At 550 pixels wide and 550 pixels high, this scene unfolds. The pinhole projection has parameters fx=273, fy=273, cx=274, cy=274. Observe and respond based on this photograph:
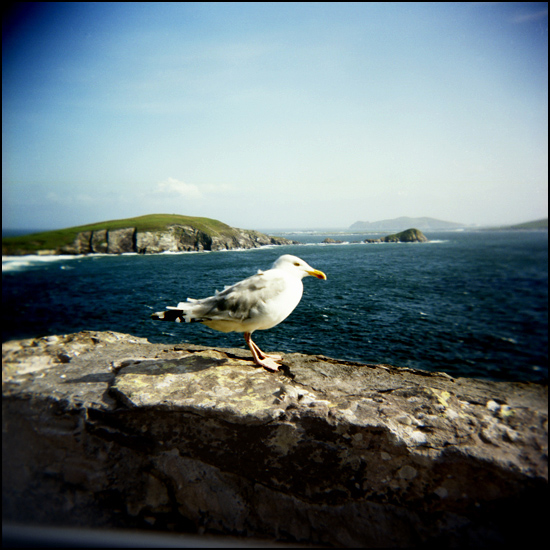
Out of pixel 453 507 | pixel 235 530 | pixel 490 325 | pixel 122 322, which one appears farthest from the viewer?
pixel 122 322

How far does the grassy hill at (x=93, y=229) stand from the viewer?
14.7 feet

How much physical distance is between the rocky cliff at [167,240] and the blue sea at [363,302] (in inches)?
38.6

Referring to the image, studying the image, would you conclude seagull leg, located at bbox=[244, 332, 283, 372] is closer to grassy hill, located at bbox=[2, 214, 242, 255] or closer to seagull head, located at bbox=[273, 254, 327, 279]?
seagull head, located at bbox=[273, 254, 327, 279]

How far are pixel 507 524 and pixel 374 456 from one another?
1.03 metres

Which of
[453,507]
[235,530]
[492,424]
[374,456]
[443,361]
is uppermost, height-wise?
[492,424]

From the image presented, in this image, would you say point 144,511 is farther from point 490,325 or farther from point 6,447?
point 490,325

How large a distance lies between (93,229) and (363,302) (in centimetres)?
1597

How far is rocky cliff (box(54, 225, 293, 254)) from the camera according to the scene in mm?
14977

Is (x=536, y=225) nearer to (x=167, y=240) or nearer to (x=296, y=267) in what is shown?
(x=296, y=267)

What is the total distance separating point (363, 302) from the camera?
14.8 meters

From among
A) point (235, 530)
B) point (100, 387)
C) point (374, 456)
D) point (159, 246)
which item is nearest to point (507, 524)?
point (374, 456)

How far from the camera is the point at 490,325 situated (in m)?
7.98

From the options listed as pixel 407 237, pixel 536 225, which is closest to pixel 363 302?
pixel 536 225

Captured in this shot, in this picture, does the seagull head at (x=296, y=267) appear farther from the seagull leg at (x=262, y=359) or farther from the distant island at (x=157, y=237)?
the distant island at (x=157, y=237)
